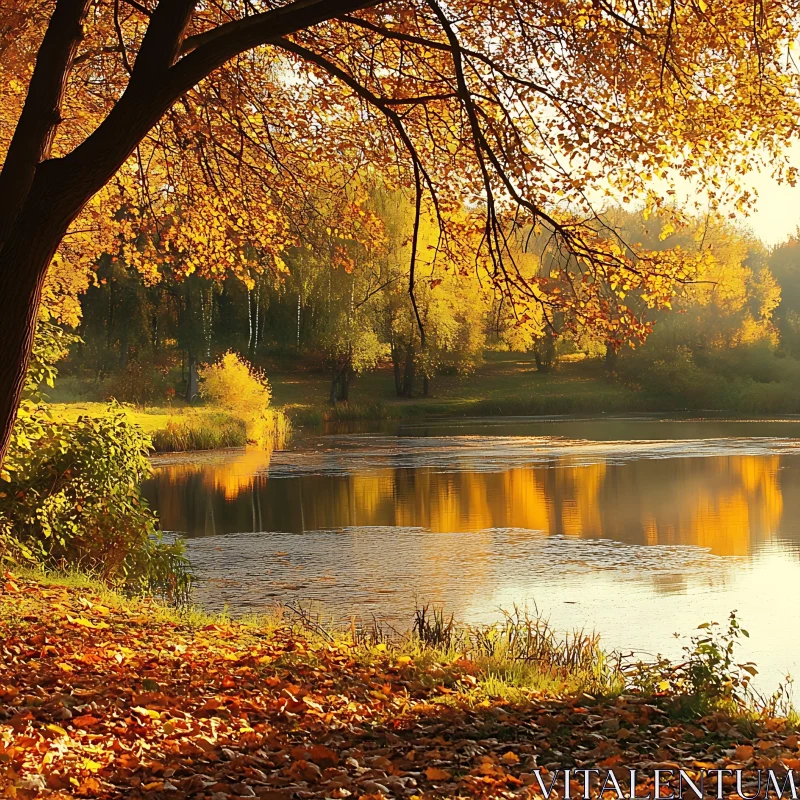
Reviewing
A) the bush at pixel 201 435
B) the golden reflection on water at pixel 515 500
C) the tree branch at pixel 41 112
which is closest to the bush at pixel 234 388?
the bush at pixel 201 435

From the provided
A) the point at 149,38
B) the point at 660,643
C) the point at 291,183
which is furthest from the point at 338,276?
the point at 149,38

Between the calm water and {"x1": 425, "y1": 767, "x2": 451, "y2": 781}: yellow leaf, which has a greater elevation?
{"x1": 425, "y1": 767, "x2": 451, "y2": 781}: yellow leaf

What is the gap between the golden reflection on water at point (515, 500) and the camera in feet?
51.2

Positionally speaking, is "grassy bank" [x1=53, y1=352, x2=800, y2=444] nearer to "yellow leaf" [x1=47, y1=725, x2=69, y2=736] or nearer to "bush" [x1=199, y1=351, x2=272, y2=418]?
"bush" [x1=199, y1=351, x2=272, y2=418]

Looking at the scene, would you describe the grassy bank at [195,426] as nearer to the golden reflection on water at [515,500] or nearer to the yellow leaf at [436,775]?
the golden reflection on water at [515,500]

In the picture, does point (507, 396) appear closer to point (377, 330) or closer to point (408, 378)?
point (408, 378)

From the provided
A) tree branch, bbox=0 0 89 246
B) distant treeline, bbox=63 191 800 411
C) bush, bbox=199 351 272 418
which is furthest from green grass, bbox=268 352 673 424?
tree branch, bbox=0 0 89 246

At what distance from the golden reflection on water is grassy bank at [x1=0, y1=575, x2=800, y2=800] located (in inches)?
291

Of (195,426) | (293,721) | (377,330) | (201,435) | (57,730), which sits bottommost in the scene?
(293,721)

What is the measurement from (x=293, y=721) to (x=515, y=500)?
1285 centimetres

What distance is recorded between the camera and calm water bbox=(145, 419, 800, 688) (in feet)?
34.0

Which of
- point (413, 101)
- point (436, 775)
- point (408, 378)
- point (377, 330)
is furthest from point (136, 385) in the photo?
point (436, 775)

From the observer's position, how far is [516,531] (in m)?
15.2

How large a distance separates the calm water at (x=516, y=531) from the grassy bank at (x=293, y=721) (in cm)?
220
